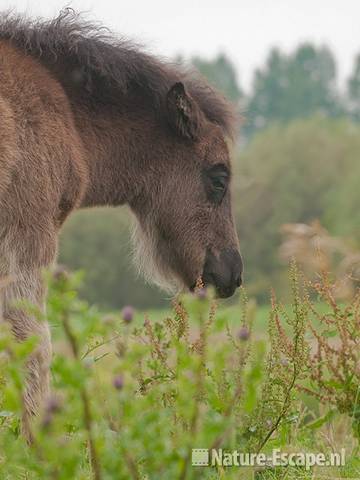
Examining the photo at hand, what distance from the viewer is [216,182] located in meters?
6.10

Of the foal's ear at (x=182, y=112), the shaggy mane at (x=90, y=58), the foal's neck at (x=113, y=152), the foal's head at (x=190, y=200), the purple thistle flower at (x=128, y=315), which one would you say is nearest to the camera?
the purple thistle flower at (x=128, y=315)

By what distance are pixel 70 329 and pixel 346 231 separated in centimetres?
4913

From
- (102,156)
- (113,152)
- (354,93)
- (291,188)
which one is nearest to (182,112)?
(113,152)

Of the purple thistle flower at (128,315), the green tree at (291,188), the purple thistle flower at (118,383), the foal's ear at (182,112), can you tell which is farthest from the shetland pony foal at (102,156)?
the green tree at (291,188)

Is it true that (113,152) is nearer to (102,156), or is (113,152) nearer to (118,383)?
(102,156)

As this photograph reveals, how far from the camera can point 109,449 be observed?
2.42 meters

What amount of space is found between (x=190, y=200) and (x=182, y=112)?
0.62m

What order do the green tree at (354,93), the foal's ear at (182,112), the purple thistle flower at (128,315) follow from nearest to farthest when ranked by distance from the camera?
the purple thistle flower at (128,315), the foal's ear at (182,112), the green tree at (354,93)

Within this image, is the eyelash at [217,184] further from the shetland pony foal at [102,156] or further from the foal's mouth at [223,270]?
the foal's mouth at [223,270]

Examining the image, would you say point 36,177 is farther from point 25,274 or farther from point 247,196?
point 247,196

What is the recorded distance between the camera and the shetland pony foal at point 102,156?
4.50m

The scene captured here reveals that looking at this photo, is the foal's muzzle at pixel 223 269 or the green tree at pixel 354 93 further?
the green tree at pixel 354 93

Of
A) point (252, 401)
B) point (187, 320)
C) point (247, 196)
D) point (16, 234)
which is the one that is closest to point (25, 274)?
point (16, 234)

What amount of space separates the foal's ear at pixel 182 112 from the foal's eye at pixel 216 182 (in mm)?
317
